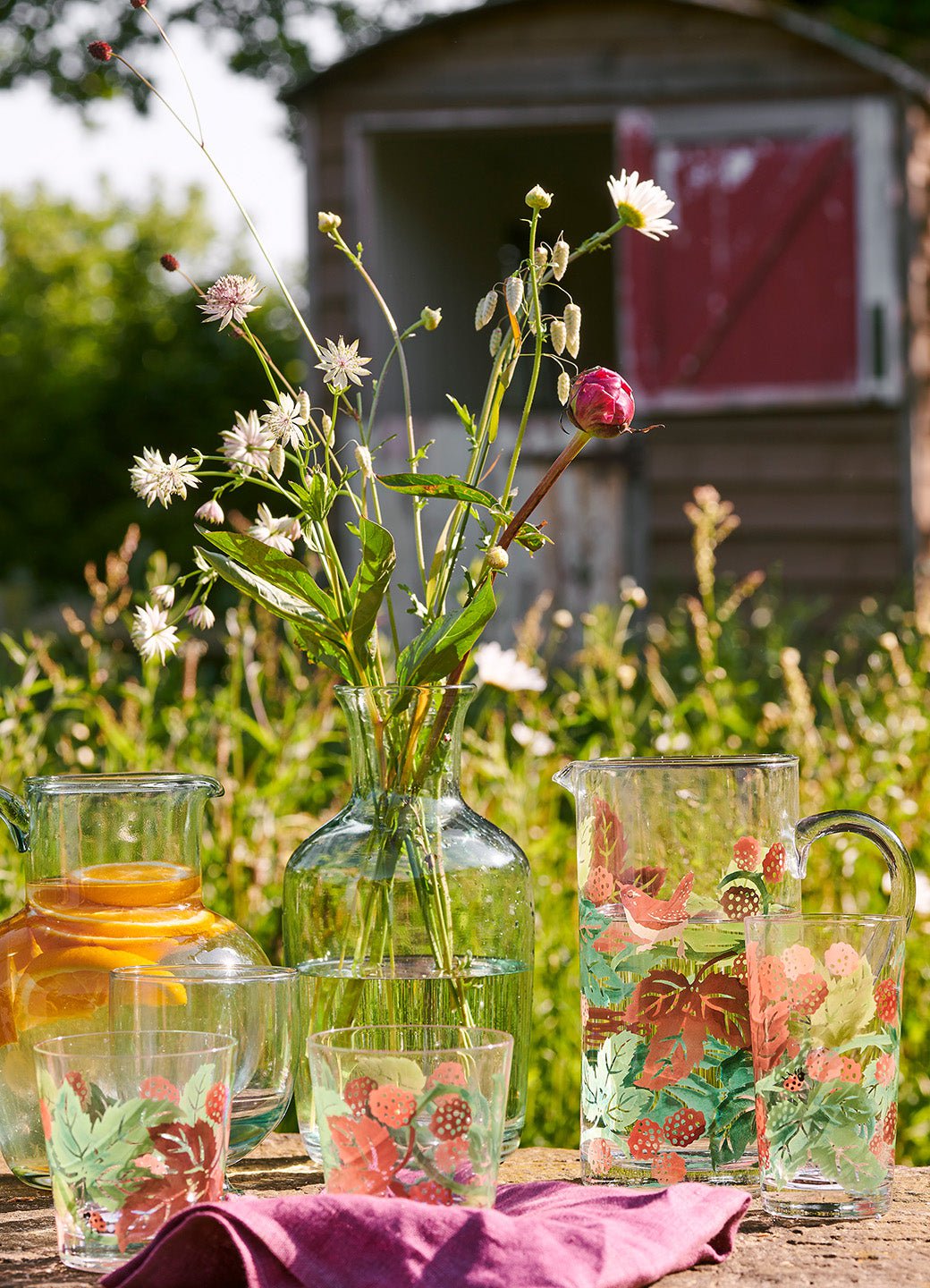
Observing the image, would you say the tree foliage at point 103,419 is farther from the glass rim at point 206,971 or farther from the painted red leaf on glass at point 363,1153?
the painted red leaf on glass at point 363,1153

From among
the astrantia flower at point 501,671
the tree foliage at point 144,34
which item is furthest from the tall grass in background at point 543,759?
the tree foliage at point 144,34

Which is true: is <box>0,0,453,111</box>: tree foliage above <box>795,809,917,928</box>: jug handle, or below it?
above

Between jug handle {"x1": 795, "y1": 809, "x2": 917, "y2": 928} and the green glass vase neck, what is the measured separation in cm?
25

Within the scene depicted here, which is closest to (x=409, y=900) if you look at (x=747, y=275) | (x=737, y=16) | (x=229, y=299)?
(x=229, y=299)

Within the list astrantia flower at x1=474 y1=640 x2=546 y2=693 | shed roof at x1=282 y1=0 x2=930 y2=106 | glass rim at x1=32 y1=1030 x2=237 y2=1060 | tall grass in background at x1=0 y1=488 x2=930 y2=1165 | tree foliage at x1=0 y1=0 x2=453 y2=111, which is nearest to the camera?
glass rim at x1=32 y1=1030 x2=237 y2=1060

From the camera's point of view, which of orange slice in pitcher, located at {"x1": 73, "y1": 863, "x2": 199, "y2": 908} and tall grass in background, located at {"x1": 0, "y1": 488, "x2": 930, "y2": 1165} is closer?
orange slice in pitcher, located at {"x1": 73, "y1": 863, "x2": 199, "y2": 908}

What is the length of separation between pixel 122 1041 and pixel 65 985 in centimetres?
12

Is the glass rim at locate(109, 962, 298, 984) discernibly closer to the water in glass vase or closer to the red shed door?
the water in glass vase

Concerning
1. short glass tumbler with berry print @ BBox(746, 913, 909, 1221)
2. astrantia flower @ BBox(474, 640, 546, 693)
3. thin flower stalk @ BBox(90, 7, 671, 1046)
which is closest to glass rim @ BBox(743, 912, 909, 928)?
short glass tumbler with berry print @ BBox(746, 913, 909, 1221)

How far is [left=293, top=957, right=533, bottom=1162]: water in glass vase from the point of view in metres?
1.10

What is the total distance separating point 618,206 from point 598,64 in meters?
5.93

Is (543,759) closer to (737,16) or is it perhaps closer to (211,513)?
(211,513)

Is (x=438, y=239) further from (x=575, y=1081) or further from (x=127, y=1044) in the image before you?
(x=127, y=1044)

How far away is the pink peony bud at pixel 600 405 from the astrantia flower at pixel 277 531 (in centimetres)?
21
